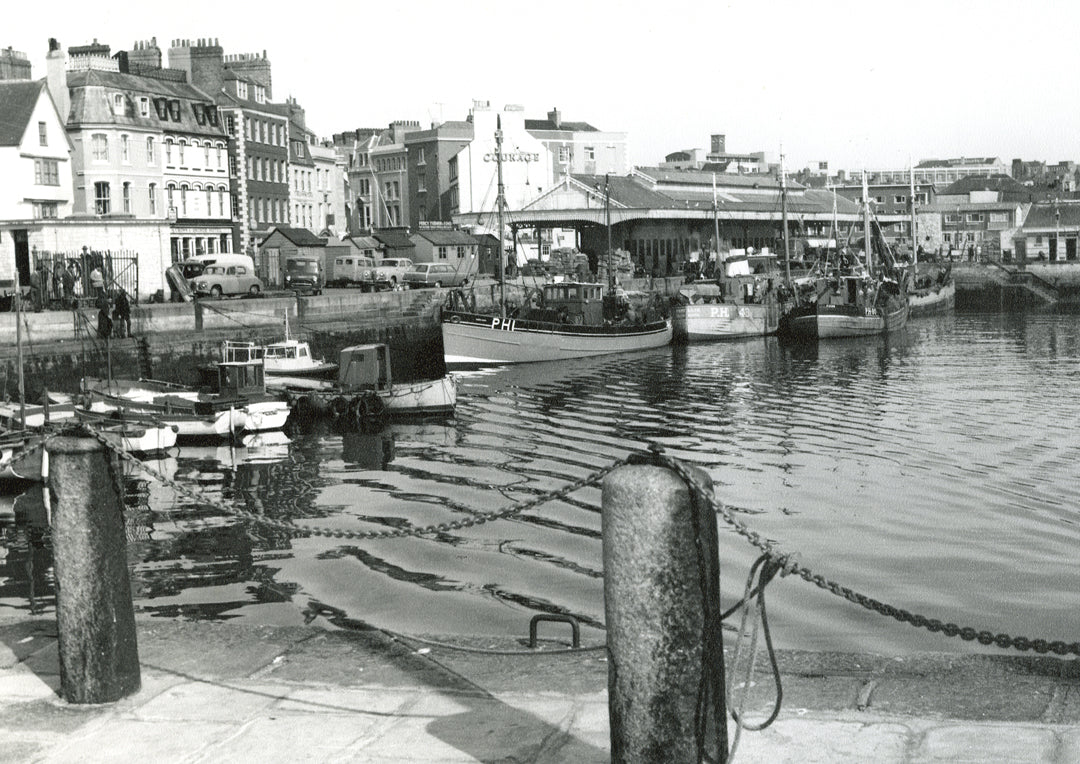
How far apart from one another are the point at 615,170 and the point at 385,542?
97723 millimetres

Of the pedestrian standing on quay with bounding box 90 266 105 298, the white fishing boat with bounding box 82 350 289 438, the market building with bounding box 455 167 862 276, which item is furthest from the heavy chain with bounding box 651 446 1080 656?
the market building with bounding box 455 167 862 276

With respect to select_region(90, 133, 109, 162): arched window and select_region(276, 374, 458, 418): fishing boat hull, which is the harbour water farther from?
select_region(90, 133, 109, 162): arched window

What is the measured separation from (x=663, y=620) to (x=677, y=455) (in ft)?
81.6

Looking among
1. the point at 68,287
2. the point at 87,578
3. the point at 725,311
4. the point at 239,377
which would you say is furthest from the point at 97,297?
the point at 87,578

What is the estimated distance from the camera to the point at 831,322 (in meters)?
63.6

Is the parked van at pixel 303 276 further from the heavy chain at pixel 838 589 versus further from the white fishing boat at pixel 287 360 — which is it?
the heavy chain at pixel 838 589

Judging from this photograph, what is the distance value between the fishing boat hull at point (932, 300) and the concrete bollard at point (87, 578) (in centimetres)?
7334

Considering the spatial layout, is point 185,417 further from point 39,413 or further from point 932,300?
point 932,300

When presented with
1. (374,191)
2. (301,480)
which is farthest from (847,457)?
(374,191)

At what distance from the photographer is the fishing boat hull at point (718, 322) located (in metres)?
64.0

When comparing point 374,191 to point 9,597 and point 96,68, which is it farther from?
point 9,597

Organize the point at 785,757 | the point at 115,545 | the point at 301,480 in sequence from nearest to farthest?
the point at 785,757 < the point at 115,545 < the point at 301,480

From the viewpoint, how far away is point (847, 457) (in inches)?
1111

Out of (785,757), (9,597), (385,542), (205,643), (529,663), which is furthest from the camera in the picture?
(385,542)
